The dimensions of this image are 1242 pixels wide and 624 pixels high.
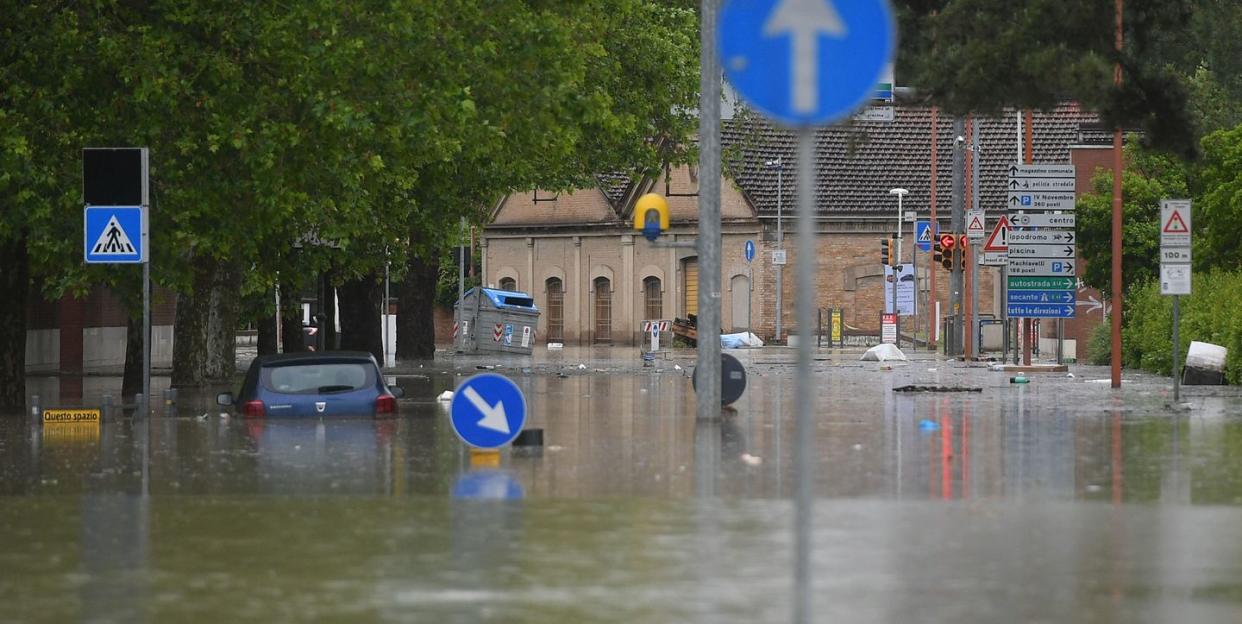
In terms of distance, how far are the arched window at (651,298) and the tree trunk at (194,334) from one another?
48.7m

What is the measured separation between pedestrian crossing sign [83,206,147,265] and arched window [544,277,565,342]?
6834 cm

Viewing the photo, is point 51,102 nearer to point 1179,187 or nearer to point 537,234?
point 1179,187

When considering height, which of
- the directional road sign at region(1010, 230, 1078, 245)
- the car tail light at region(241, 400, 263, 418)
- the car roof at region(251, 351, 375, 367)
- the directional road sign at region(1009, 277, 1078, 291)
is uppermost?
the directional road sign at region(1010, 230, 1078, 245)

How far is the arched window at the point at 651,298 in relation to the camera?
88.8 meters

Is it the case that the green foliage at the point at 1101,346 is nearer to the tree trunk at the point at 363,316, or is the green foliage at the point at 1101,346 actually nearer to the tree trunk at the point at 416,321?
the tree trunk at the point at 363,316

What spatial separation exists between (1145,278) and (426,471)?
34.7 metres

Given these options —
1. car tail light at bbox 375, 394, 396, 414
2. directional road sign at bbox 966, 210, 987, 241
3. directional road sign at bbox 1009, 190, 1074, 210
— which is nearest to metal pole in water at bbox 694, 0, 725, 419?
car tail light at bbox 375, 394, 396, 414

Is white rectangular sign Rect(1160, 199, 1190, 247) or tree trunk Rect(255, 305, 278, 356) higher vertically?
white rectangular sign Rect(1160, 199, 1190, 247)

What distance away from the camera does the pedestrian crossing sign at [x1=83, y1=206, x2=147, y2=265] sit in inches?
939

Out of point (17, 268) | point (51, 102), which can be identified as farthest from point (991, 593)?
point (17, 268)

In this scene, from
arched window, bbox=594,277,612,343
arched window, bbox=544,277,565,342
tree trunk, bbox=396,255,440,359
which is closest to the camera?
tree trunk, bbox=396,255,440,359

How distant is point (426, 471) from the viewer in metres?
18.3

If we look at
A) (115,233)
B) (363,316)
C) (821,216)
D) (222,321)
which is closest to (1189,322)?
(222,321)

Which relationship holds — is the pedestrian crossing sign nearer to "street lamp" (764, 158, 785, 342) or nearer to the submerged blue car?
the submerged blue car
